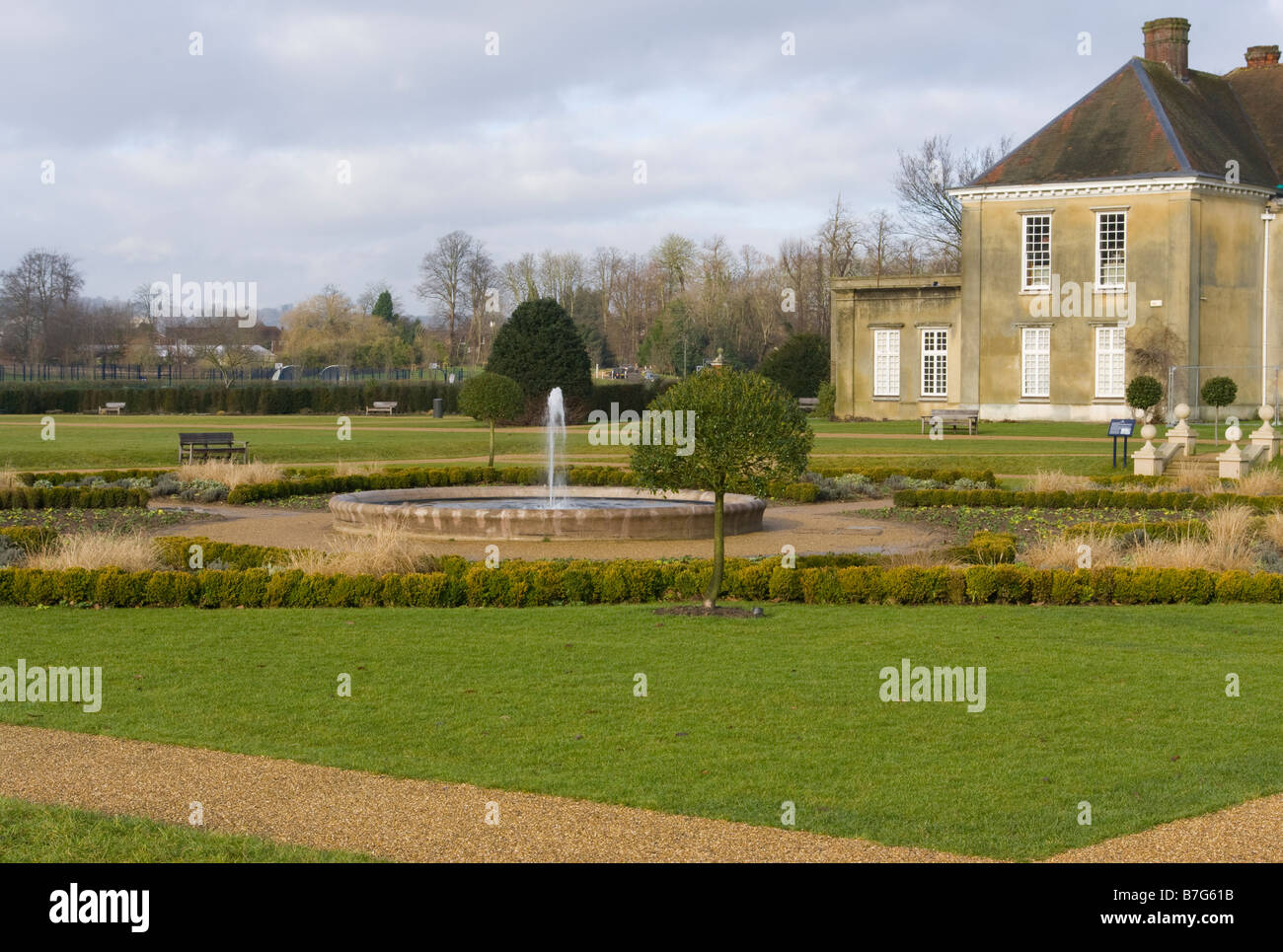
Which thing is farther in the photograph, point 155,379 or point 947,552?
point 155,379

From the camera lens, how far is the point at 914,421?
49281 mm

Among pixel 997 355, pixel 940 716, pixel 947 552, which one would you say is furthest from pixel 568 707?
pixel 997 355

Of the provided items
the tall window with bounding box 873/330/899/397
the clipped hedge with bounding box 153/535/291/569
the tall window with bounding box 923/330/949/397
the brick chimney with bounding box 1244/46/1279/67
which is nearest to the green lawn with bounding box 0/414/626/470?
the tall window with bounding box 873/330/899/397

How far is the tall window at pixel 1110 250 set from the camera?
45219 millimetres

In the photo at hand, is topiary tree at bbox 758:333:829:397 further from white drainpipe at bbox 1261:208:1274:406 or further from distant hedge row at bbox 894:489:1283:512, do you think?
distant hedge row at bbox 894:489:1283:512

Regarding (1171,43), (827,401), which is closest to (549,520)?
(827,401)

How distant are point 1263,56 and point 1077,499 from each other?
1421 inches

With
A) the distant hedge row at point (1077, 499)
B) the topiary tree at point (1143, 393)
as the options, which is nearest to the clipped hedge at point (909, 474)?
the distant hedge row at point (1077, 499)

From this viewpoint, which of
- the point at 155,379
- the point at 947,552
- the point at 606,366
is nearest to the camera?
the point at 947,552

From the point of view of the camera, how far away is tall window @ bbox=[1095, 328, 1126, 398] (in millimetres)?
45344

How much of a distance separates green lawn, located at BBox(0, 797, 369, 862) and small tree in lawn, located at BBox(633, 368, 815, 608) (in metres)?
6.86

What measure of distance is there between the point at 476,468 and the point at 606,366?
76.5 m

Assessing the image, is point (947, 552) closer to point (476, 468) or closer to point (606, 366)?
point (476, 468)
